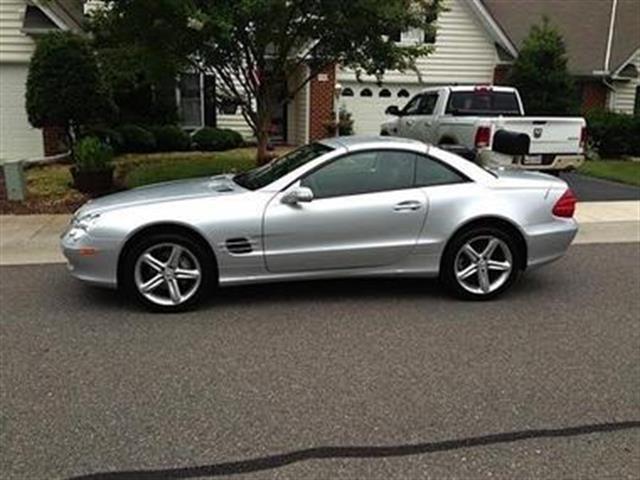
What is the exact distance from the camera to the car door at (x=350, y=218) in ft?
19.1

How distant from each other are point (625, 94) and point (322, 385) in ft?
74.1

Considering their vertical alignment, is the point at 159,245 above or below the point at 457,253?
above

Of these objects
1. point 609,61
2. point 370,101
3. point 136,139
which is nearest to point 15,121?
point 136,139

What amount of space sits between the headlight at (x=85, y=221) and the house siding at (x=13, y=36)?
12.6 meters

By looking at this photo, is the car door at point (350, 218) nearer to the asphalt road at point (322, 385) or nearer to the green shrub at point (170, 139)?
the asphalt road at point (322, 385)

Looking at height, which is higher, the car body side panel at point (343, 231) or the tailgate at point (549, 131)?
the tailgate at point (549, 131)

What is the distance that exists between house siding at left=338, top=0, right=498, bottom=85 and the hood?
16.2 metres

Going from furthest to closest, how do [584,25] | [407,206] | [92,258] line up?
1. [584,25]
2. [407,206]
3. [92,258]

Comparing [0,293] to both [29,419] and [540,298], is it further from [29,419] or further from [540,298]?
[540,298]

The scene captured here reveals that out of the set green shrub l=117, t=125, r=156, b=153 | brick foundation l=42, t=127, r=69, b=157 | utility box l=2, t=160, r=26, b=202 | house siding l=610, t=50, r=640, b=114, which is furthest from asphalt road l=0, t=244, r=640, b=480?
house siding l=610, t=50, r=640, b=114

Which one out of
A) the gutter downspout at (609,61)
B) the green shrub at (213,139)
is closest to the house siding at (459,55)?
the gutter downspout at (609,61)

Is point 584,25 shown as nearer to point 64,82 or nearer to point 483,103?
point 483,103

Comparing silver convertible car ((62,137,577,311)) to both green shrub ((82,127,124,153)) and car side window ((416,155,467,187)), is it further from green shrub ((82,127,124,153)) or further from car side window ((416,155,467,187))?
green shrub ((82,127,124,153))

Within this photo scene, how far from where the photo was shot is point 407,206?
6.02m
